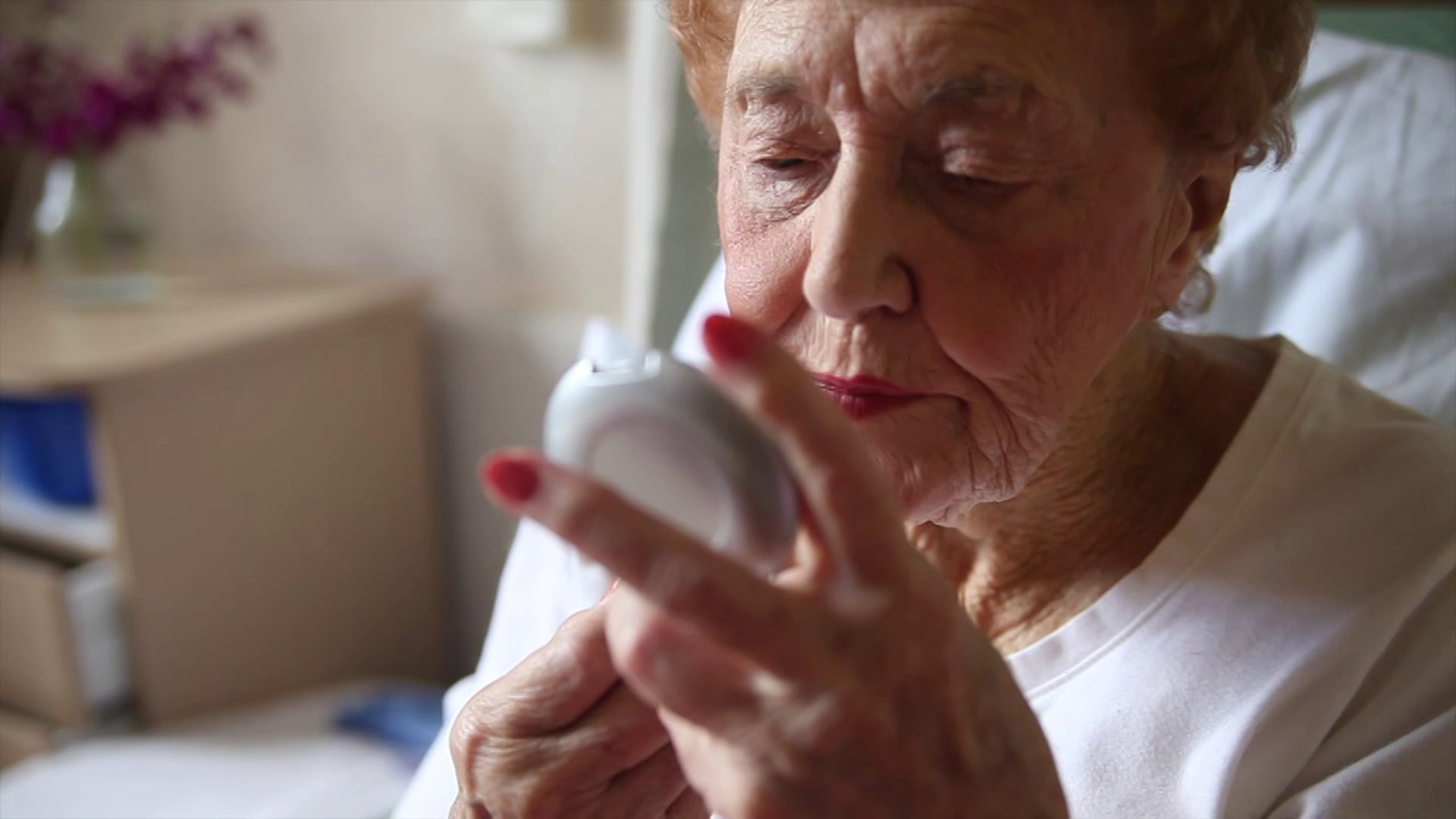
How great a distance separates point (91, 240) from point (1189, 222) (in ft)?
4.95

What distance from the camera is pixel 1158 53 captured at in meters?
0.67

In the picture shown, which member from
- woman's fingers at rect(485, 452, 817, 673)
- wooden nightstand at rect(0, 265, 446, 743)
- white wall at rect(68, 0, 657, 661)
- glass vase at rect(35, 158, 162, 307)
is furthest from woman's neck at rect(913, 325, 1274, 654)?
glass vase at rect(35, 158, 162, 307)

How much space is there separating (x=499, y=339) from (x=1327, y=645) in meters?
1.31

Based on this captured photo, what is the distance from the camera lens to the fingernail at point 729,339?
1.41ft

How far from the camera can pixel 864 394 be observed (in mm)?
669

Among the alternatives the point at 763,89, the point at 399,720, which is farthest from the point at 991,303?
the point at 399,720

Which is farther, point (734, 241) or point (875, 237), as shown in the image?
point (734, 241)

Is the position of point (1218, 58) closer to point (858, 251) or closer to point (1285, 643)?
point (858, 251)

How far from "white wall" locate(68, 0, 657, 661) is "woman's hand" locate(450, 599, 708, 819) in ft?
2.86

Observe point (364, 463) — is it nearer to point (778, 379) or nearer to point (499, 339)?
point (499, 339)

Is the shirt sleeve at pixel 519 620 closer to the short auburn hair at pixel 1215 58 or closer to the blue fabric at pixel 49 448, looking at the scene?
the short auburn hair at pixel 1215 58

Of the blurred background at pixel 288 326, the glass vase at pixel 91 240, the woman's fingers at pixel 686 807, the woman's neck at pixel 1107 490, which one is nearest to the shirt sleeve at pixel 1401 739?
the woman's neck at pixel 1107 490

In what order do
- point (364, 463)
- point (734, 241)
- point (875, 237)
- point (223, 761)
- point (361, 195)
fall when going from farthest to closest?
point (361, 195)
point (364, 463)
point (223, 761)
point (734, 241)
point (875, 237)

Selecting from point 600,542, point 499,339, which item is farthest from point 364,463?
point 600,542
